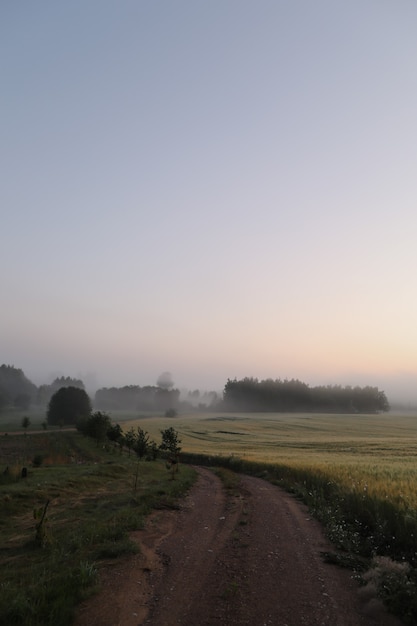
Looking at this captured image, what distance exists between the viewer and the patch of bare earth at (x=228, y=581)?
7.11 metres

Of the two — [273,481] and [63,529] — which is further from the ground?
[63,529]

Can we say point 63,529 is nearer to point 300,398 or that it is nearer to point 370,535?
point 370,535

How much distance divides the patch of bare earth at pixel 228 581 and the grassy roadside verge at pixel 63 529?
439mm

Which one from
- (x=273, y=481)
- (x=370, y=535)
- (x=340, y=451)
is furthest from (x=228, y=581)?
(x=340, y=451)

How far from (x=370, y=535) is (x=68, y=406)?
73899mm

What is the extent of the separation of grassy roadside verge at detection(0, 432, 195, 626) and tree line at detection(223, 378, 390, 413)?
143 metres

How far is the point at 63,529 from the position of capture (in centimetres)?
1277

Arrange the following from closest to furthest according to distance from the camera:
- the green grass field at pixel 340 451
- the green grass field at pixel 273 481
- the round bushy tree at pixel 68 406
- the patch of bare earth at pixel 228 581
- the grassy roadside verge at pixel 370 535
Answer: the patch of bare earth at pixel 228 581
the grassy roadside verge at pixel 370 535
the green grass field at pixel 273 481
the green grass field at pixel 340 451
the round bushy tree at pixel 68 406

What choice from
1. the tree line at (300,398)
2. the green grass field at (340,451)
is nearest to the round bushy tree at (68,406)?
the green grass field at (340,451)

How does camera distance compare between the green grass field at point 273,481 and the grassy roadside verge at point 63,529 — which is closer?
the grassy roadside verge at point 63,529

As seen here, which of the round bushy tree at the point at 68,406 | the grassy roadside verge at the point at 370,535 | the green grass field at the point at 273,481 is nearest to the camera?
the grassy roadside verge at the point at 370,535

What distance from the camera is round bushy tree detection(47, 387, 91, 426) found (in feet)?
258

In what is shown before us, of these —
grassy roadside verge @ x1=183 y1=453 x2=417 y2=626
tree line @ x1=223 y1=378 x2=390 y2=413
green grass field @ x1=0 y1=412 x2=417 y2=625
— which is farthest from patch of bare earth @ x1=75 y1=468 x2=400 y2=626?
tree line @ x1=223 y1=378 x2=390 y2=413

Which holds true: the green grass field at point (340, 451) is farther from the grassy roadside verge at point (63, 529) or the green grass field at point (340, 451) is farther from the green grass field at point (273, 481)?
the grassy roadside verge at point (63, 529)
